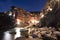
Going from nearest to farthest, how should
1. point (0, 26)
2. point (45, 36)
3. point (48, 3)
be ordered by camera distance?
1. point (45, 36)
2. point (48, 3)
3. point (0, 26)

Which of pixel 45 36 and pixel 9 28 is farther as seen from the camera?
pixel 9 28

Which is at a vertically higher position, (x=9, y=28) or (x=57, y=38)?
(x=9, y=28)

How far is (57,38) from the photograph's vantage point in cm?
519

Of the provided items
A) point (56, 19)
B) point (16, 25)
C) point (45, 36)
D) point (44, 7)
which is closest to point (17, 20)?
point (16, 25)

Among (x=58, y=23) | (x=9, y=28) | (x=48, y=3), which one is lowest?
(x=58, y=23)

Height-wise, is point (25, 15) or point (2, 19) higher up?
point (25, 15)

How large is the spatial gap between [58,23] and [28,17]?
19.2 feet

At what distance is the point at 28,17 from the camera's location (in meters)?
12.1

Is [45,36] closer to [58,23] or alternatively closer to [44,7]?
[58,23]

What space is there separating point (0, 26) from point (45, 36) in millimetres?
5275

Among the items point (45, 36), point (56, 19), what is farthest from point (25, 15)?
point (45, 36)

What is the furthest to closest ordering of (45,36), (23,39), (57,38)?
(23,39), (45,36), (57,38)

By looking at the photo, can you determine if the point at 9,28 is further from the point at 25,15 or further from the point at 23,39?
the point at 23,39

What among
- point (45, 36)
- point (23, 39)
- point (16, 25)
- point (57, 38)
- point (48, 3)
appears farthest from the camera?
point (16, 25)
